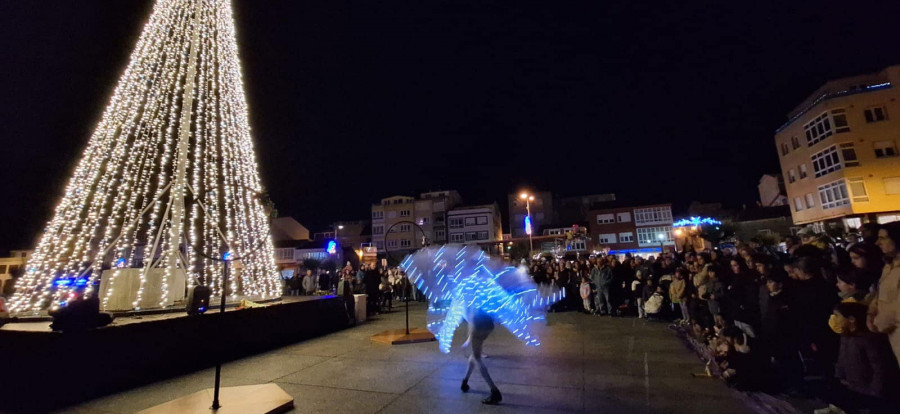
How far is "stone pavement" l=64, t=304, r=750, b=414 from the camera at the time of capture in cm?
479

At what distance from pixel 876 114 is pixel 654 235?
25052 millimetres

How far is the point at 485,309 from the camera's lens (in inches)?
198

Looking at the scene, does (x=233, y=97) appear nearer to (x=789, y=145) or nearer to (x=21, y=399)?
(x=21, y=399)

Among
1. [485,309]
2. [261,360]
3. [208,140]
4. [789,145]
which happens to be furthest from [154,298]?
[789,145]

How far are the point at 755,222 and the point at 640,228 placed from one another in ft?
40.2

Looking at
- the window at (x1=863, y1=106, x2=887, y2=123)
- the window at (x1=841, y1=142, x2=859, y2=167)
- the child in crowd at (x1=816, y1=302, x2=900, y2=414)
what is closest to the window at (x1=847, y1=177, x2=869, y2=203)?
the window at (x1=841, y1=142, x2=859, y2=167)

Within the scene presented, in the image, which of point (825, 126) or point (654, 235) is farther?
point (654, 235)

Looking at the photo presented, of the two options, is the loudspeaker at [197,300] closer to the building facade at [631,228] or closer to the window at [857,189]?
the window at [857,189]

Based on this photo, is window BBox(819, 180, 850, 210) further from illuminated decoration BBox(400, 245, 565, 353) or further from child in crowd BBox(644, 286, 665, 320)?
illuminated decoration BBox(400, 245, 565, 353)

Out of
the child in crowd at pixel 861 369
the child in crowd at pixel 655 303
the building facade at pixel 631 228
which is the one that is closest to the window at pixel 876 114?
the building facade at pixel 631 228

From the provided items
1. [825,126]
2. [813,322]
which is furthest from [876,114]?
[813,322]

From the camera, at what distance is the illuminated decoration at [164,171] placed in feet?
28.3

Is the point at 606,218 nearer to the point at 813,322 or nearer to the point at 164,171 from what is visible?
the point at 813,322

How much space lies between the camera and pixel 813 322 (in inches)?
190
